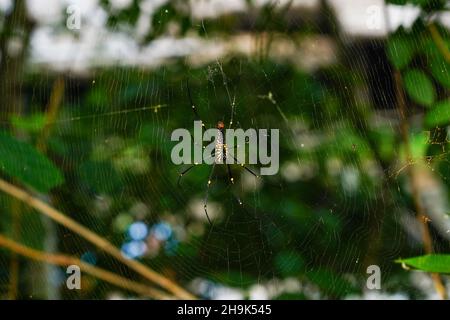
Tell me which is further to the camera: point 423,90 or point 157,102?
point 157,102

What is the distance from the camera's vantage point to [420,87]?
107 cm

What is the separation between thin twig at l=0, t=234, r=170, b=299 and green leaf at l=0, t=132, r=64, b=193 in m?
0.19

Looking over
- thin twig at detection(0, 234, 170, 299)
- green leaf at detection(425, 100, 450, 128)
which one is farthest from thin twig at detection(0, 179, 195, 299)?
green leaf at detection(425, 100, 450, 128)

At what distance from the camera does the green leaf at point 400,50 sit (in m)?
1.11

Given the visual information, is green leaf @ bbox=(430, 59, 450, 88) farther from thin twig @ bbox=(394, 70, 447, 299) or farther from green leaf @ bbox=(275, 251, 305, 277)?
green leaf @ bbox=(275, 251, 305, 277)

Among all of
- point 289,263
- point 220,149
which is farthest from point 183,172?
point 289,263

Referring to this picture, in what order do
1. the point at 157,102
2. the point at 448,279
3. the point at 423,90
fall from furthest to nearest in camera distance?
1. the point at 157,102
2. the point at 448,279
3. the point at 423,90

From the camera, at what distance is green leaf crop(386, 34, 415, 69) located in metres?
1.11

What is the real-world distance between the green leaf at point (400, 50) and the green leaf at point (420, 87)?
2 cm

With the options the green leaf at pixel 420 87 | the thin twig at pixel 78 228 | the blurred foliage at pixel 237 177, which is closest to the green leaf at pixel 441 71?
the green leaf at pixel 420 87

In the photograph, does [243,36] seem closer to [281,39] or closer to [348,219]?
[281,39]

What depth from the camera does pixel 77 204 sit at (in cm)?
135
